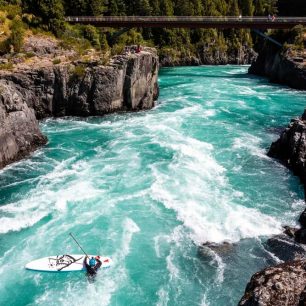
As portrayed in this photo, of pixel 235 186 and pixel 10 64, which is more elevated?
pixel 10 64

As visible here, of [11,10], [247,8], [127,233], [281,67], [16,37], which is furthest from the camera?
[247,8]

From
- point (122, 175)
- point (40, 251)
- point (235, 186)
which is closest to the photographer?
point (40, 251)

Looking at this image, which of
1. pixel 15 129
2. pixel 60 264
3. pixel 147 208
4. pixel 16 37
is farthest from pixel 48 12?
pixel 60 264

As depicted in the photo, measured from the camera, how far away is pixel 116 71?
44.4 m

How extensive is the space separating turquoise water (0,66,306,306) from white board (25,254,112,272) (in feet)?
1.30

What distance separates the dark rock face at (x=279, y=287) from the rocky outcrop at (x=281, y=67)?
56537 mm

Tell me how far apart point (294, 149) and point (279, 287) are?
22.0 m

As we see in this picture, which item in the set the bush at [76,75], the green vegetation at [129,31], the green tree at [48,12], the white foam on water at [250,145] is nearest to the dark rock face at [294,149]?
the white foam on water at [250,145]

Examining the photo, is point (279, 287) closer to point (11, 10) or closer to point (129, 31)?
point (11, 10)

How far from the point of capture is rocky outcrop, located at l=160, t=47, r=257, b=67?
326 feet

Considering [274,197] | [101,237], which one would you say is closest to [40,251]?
[101,237]

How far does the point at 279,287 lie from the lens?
10.2 meters

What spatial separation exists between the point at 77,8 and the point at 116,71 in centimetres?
3893

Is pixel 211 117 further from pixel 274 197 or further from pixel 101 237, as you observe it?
pixel 101 237
